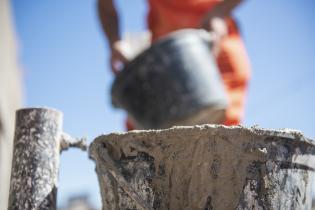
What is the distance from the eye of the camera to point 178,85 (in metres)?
2.70

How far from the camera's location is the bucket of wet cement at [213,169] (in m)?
1.42

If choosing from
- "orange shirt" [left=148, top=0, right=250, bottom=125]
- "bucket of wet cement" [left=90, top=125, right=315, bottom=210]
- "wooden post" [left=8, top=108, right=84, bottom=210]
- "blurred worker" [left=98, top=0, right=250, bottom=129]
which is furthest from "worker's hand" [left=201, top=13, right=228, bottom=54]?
"bucket of wet cement" [left=90, top=125, right=315, bottom=210]

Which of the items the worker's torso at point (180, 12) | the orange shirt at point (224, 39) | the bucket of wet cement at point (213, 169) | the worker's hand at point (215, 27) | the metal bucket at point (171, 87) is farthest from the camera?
the worker's torso at point (180, 12)

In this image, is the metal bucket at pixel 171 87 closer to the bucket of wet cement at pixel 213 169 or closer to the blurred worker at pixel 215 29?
the blurred worker at pixel 215 29

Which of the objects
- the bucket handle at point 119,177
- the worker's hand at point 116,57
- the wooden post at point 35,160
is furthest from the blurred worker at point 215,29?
the bucket handle at point 119,177

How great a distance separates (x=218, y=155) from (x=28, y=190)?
0.74m

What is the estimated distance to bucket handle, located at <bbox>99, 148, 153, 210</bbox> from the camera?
4.79ft

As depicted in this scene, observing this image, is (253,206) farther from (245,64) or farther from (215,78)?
(245,64)

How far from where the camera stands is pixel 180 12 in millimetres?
3389

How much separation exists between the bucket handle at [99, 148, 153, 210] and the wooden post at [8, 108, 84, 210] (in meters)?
0.29

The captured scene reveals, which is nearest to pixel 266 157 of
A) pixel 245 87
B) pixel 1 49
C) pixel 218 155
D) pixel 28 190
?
pixel 218 155

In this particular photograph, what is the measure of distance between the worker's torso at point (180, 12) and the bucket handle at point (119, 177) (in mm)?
1966

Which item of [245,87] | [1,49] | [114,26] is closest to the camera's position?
[245,87]

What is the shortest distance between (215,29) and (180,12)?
0.40 metres
